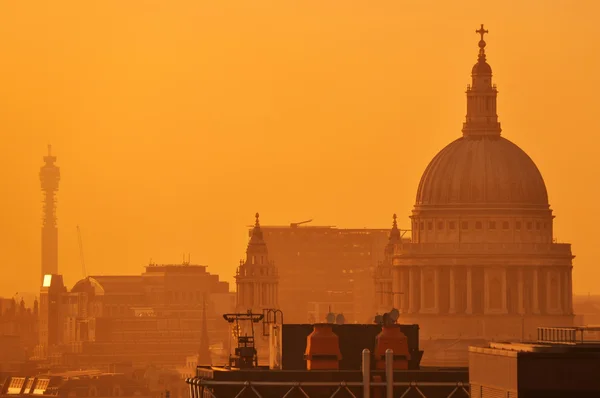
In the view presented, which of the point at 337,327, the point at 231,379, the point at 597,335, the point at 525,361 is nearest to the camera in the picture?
the point at 525,361

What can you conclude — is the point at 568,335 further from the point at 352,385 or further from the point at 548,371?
the point at 352,385

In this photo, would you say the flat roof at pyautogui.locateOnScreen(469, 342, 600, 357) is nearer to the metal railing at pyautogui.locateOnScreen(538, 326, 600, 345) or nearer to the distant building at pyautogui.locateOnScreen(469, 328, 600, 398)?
the distant building at pyautogui.locateOnScreen(469, 328, 600, 398)

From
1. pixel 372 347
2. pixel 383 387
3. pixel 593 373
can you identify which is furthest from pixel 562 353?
pixel 372 347

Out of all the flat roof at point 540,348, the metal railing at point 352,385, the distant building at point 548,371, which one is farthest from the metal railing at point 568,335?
the metal railing at point 352,385

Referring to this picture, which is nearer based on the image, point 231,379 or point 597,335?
point 597,335

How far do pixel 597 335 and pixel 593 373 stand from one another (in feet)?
20.1

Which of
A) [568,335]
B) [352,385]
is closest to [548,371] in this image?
[568,335]

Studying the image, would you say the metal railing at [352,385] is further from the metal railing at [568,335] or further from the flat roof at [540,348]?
the flat roof at [540,348]

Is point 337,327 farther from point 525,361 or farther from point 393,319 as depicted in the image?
point 525,361

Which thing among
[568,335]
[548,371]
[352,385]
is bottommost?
[548,371]

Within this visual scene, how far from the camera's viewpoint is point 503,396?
316ft

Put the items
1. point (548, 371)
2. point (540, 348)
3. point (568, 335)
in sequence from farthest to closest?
1. point (568, 335)
2. point (540, 348)
3. point (548, 371)

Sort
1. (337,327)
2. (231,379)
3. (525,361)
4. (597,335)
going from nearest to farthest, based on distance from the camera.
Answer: (525,361), (597,335), (231,379), (337,327)

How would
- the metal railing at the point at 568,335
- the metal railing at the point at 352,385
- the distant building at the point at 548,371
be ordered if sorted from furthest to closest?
the metal railing at the point at 352,385 → the metal railing at the point at 568,335 → the distant building at the point at 548,371
